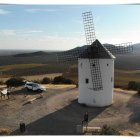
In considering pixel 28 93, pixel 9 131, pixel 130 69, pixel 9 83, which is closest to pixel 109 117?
pixel 9 131

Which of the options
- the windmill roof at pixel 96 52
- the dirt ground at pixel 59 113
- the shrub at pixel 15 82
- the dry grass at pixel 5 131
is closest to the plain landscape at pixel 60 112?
the dirt ground at pixel 59 113

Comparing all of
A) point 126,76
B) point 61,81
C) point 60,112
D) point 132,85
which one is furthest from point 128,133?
point 126,76

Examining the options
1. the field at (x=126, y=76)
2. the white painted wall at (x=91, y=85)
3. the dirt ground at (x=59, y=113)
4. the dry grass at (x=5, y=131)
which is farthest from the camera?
the field at (x=126, y=76)

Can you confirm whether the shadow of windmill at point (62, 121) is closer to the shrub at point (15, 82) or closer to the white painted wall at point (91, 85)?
the white painted wall at point (91, 85)

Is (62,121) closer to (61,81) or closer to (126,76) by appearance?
(61,81)

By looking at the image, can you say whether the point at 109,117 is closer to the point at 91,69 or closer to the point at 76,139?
the point at 91,69

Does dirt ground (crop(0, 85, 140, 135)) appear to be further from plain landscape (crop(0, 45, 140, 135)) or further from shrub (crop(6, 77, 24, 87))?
shrub (crop(6, 77, 24, 87))

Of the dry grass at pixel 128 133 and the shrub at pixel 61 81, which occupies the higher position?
the shrub at pixel 61 81

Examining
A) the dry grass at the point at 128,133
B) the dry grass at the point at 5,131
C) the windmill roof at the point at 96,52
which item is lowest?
the dry grass at the point at 128,133
